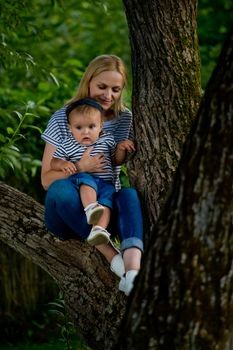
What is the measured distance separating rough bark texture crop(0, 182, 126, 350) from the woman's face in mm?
656

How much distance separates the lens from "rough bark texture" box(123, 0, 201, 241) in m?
4.32

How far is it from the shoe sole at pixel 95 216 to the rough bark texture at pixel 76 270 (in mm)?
427

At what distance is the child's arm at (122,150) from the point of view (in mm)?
4375

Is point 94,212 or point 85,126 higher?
point 85,126

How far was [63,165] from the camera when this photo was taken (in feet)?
14.0

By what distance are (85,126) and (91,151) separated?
0.40ft

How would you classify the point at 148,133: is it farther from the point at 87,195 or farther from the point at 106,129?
the point at 87,195

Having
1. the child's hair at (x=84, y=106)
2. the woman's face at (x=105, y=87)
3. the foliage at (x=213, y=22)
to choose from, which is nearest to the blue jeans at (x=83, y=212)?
the child's hair at (x=84, y=106)

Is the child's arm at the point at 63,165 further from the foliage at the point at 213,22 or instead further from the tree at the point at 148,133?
the foliage at the point at 213,22

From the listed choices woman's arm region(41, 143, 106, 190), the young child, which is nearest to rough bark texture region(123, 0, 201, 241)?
the young child

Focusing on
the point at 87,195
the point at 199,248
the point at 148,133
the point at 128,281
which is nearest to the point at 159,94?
the point at 148,133

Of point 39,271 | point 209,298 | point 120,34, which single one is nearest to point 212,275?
point 209,298

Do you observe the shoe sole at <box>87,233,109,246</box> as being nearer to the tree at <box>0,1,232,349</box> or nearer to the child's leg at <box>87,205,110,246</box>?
the child's leg at <box>87,205,110,246</box>

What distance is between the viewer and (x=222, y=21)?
12.5 metres
